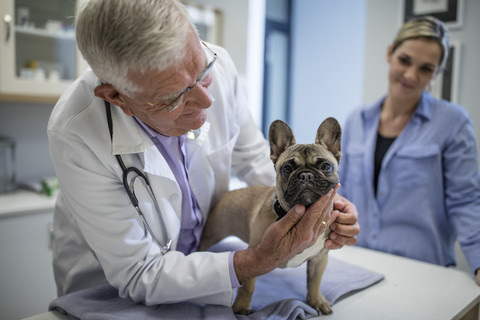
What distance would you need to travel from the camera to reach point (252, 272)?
40.6 inches

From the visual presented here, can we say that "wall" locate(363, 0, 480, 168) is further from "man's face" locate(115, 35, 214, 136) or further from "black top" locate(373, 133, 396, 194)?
"man's face" locate(115, 35, 214, 136)

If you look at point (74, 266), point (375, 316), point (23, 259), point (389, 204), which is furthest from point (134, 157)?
point (23, 259)

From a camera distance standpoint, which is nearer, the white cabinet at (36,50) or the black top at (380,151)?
the black top at (380,151)

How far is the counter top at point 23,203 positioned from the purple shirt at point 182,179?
1.36 m

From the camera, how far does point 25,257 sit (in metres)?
2.33

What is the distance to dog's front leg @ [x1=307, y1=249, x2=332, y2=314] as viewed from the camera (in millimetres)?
1121

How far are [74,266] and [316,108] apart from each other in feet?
13.4

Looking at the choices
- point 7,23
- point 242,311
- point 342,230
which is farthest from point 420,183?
point 7,23

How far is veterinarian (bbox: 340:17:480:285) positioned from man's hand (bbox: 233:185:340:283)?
3.17ft

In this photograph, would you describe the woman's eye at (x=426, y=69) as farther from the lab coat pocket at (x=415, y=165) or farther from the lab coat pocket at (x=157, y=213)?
the lab coat pocket at (x=157, y=213)

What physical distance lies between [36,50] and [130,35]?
2.17 metres

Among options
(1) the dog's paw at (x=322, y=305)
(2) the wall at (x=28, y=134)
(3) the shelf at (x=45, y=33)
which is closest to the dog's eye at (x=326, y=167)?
(1) the dog's paw at (x=322, y=305)

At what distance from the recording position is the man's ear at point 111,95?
997mm

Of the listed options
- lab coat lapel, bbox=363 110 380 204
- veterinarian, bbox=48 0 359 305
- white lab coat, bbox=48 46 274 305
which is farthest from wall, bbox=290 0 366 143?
white lab coat, bbox=48 46 274 305
